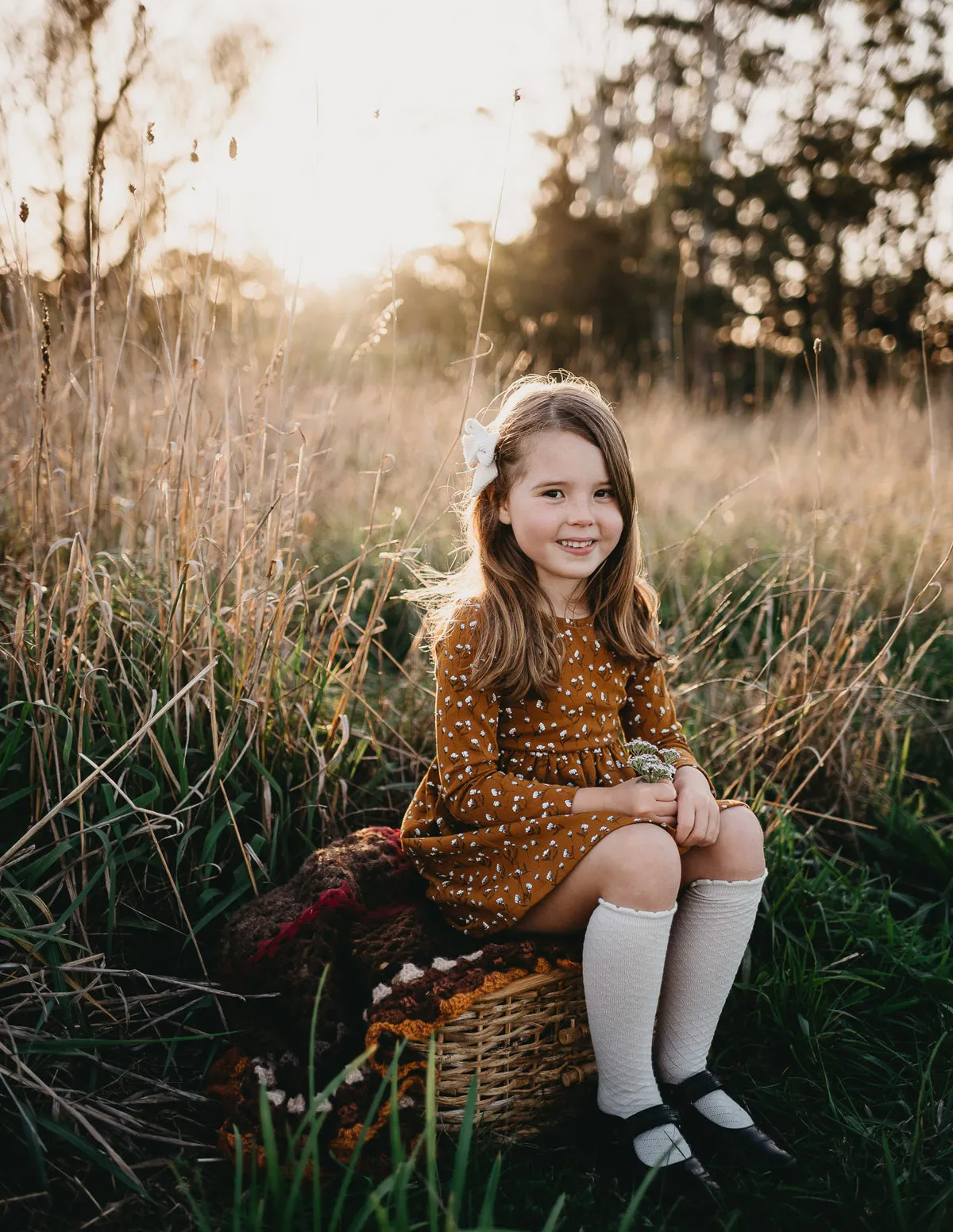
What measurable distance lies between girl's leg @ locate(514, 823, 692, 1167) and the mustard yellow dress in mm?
51

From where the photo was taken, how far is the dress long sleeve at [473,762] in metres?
1.68

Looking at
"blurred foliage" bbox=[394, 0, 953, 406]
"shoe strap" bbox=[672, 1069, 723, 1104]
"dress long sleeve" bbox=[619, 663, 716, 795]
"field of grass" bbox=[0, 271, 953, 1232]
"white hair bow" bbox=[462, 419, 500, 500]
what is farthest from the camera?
Answer: "blurred foliage" bbox=[394, 0, 953, 406]

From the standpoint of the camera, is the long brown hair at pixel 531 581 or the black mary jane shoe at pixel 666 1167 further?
the long brown hair at pixel 531 581

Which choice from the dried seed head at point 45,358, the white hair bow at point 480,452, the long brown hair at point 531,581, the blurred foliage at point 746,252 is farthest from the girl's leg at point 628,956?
the blurred foliage at point 746,252

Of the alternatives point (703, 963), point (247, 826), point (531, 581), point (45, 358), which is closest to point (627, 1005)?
point (703, 963)

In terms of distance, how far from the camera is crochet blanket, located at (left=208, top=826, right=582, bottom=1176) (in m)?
1.56

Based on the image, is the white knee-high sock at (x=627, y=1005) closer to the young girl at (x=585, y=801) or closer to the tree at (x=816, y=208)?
the young girl at (x=585, y=801)

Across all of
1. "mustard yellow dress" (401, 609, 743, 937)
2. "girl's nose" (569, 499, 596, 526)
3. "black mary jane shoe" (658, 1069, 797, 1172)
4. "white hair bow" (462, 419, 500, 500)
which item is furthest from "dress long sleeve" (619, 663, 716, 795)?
"black mary jane shoe" (658, 1069, 797, 1172)

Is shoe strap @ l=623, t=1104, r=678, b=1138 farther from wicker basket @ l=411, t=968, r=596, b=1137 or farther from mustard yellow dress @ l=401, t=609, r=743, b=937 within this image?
mustard yellow dress @ l=401, t=609, r=743, b=937

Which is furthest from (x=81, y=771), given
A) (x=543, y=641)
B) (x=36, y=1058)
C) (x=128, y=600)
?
(x=543, y=641)

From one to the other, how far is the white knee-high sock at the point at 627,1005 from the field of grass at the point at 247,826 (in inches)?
3.8

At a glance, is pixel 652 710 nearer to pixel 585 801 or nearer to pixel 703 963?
pixel 585 801

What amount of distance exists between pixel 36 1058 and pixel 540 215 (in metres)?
11.6

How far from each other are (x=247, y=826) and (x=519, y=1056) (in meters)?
0.79
